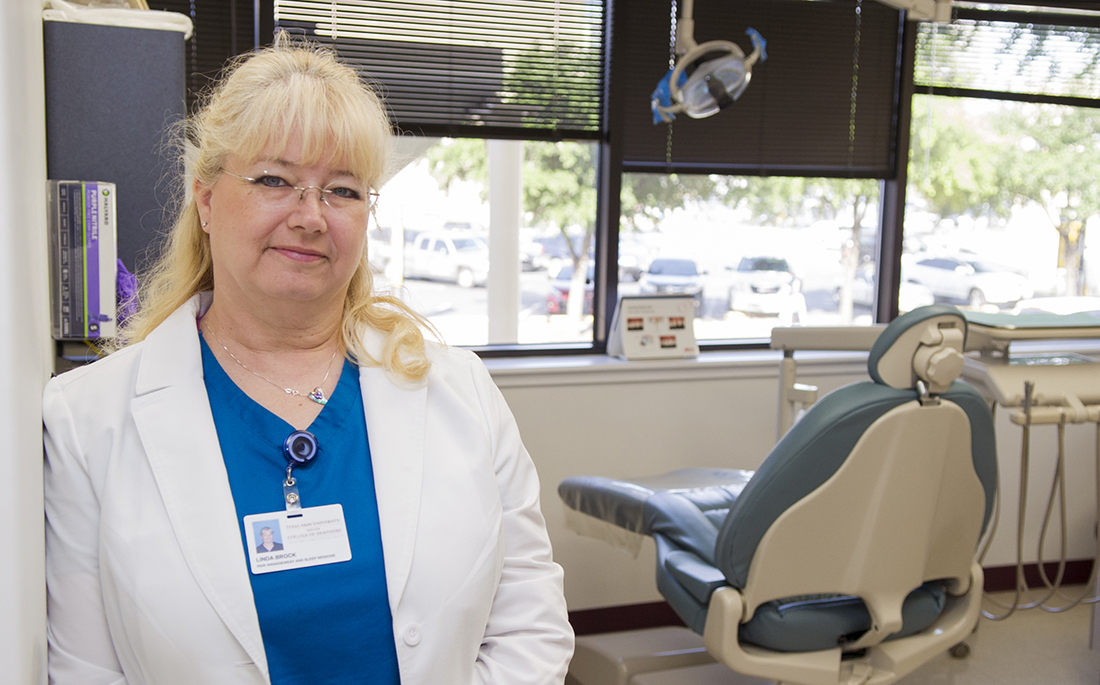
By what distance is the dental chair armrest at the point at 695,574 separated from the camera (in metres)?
1.83

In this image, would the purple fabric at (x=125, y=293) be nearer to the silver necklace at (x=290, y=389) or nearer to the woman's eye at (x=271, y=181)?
the silver necklace at (x=290, y=389)

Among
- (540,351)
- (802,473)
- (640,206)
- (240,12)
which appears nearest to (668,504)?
(802,473)

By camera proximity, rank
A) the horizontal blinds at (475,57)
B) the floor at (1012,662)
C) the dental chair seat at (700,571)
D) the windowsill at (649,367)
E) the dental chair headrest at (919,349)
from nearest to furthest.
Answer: the dental chair headrest at (919,349) → the dental chair seat at (700,571) → the floor at (1012,662) → the horizontal blinds at (475,57) → the windowsill at (649,367)

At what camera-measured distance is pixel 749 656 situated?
1.81 metres

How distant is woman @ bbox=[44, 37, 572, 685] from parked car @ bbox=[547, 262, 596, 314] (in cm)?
180

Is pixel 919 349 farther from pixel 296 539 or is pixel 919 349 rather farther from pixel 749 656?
pixel 296 539

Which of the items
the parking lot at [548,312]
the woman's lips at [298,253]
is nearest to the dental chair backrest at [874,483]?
the woman's lips at [298,253]

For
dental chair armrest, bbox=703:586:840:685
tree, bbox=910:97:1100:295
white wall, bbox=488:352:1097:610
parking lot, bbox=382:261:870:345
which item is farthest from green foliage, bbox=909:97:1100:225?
dental chair armrest, bbox=703:586:840:685

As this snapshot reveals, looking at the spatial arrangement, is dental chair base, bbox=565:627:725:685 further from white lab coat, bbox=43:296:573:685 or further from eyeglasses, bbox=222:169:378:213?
eyeglasses, bbox=222:169:378:213

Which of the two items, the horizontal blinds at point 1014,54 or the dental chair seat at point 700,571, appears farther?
the horizontal blinds at point 1014,54

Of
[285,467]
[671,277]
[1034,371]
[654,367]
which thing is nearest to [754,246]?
[671,277]

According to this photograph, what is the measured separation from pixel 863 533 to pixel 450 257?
1651mm

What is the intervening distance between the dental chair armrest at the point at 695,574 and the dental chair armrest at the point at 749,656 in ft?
0.08

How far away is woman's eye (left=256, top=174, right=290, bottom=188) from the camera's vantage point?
109 centimetres
